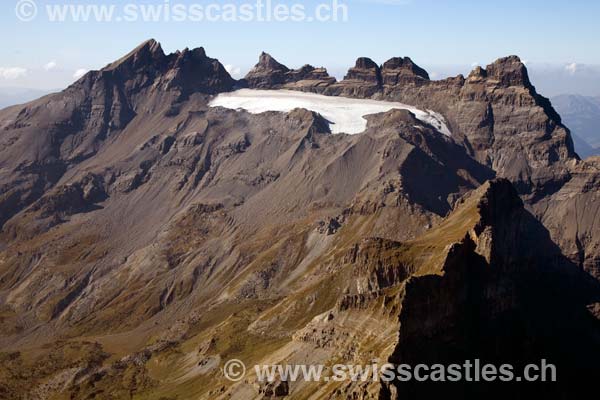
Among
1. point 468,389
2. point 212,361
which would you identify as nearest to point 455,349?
point 468,389

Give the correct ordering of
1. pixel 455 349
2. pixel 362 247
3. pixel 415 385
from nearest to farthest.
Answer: pixel 415 385
pixel 455 349
pixel 362 247

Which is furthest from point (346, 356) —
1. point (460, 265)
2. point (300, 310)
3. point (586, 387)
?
point (586, 387)

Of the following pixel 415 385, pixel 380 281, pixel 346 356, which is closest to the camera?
pixel 415 385

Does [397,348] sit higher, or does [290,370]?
[397,348]

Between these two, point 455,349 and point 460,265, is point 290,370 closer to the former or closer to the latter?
point 455,349

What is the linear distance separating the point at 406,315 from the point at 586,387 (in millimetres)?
78225

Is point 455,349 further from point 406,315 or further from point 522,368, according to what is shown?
point 522,368

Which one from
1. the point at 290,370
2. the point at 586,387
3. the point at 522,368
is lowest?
the point at 586,387

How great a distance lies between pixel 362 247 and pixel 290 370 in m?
56.7

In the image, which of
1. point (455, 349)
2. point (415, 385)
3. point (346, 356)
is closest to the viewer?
point (415, 385)

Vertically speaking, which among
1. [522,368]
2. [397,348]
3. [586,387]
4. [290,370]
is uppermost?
[397,348]

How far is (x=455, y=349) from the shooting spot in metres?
143

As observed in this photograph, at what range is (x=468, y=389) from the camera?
13962 cm

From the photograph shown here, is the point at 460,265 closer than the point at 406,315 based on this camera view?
No
